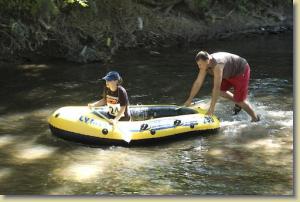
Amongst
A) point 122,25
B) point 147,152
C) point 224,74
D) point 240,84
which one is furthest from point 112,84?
point 122,25

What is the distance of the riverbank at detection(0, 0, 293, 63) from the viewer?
1554cm

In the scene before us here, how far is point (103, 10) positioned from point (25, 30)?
11.3 feet

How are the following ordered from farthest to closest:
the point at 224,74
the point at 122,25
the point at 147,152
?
the point at 122,25 < the point at 224,74 < the point at 147,152

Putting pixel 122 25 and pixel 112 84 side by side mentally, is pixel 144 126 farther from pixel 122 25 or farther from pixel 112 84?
pixel 122 25

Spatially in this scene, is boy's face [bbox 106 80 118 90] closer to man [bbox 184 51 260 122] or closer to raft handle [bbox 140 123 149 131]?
raft handle [bbox 140 123 149 131]

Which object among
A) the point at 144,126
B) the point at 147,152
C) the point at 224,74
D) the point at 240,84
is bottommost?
the point at 147,152

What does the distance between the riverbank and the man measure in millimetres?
7153

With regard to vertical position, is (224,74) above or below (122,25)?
above

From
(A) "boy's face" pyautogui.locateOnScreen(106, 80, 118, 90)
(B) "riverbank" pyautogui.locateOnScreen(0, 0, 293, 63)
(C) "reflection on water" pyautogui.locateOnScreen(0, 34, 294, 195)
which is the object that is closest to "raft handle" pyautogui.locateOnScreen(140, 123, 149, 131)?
(C) "reflection on water" pyautogui.locateOnScreen(0, 34, 294, 195)

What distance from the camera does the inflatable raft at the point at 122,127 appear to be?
8.12 metres

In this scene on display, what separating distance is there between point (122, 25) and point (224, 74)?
382 inches

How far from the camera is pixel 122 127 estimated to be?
819cm

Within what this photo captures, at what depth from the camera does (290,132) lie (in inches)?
351

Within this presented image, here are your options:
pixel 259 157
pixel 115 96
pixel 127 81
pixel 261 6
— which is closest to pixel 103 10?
pixel 127 81
